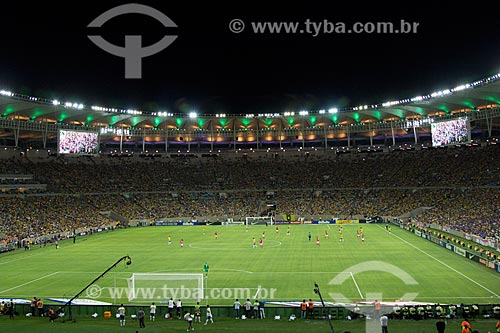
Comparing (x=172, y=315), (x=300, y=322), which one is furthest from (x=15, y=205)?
(x=300, y=322)

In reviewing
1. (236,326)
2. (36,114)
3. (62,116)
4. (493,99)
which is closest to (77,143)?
(36,114)

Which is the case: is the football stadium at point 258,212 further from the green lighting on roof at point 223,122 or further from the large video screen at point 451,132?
the green lighting on roof at point 223,122

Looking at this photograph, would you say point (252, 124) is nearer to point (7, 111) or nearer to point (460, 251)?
point (7, 111)

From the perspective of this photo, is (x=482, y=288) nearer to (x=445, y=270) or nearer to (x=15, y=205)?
(x=445, y=270)

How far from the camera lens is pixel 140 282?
1218 inches

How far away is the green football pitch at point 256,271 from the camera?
27759 mm

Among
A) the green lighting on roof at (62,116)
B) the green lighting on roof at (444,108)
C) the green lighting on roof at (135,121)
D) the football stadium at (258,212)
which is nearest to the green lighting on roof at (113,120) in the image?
the football stadium at (258,212)

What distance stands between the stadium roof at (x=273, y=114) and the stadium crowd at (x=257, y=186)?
9.03m

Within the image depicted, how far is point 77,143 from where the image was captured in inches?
2820

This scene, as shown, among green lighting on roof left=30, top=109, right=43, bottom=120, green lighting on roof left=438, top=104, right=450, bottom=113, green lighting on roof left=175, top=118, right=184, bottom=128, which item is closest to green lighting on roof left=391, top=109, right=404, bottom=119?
green lighting on roof left=438, top=104, right=450, bottom=113

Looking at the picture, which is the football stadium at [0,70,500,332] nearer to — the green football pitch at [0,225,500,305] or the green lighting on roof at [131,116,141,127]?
the green football pitch at [0,225,500,305]

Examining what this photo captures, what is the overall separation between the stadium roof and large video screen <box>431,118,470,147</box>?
480 centimetres

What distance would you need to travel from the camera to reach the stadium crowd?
66981 mm

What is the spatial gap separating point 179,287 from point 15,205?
151 ft
